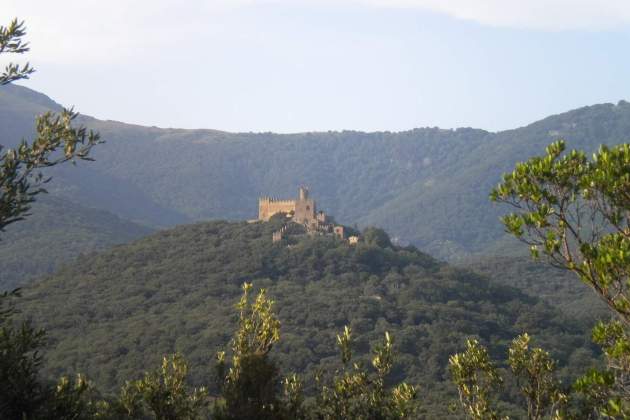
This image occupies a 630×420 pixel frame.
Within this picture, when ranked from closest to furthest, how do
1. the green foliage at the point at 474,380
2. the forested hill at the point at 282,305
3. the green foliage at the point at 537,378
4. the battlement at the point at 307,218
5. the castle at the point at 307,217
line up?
1. the green foliage at the point at 474,380
2. the green foliage at the point at 537,378
3. the forested hill at the point at 282,305
4. the battlement at the point at 307,218
5. the castle at the point at 307,217

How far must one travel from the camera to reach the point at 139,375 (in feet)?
192

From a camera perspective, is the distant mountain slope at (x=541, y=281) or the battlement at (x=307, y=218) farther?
the distant mountain slope at (x=541, y=281)

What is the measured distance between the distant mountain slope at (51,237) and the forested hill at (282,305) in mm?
20052

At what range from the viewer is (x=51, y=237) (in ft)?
429

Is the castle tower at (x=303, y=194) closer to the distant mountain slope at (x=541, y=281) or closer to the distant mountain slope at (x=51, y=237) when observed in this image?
the distant mountain slope at (x=541, y=281)

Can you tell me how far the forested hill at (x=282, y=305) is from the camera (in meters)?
66.2

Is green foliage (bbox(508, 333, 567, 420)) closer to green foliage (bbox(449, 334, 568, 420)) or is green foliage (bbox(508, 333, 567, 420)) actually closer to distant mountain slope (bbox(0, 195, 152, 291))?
green foliage (bbox(449, 334, 568, 420))

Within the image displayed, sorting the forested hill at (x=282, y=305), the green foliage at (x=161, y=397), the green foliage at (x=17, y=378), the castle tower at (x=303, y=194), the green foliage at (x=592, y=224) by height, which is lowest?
the forested hill at (x=282, y=305)

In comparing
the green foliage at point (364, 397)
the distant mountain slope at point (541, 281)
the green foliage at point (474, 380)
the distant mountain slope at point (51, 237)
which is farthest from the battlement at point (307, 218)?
the green foliage at point (364, 397)

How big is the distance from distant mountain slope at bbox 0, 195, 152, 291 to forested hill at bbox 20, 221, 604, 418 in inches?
789

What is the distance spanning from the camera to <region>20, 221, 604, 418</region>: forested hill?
6619 centimetres

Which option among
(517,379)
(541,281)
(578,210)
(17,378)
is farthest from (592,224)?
(541,281)

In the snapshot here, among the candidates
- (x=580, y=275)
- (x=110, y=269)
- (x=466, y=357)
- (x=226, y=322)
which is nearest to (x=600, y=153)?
(x=580, y=275)

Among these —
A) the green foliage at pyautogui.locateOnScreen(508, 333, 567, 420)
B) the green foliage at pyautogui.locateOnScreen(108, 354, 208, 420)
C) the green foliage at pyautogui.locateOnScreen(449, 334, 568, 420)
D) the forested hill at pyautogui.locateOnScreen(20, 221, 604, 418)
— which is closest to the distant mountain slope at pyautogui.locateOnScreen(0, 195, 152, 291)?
the forested hill at pyautogui.locateOnScreen(20, 221, 604, 418)
